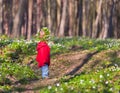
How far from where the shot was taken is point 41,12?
137 feet

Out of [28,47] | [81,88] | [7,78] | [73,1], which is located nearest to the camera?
[81,88]

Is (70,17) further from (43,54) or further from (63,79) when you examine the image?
(63,79)

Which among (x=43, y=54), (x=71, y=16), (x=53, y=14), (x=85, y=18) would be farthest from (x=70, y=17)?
(x=43, y=54)

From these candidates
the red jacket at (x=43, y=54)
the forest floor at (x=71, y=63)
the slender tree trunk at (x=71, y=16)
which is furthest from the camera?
the slender tree trunk at (x=71, y=16)

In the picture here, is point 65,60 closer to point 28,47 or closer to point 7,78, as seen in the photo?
point 28,47

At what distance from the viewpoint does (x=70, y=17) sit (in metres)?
39.0

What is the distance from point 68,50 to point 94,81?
26.6 feet

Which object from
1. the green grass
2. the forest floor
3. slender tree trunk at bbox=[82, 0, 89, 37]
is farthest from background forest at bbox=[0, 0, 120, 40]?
the forest floor

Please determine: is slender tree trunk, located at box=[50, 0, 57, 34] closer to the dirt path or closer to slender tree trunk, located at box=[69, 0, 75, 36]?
slender tree trunk, located at box=[69, 0, 75, 36]

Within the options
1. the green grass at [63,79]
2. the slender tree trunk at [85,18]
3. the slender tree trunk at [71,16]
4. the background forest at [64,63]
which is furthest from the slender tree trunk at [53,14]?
the green grass at [63,79]

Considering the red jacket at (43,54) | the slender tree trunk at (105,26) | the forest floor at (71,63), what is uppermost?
the red jacket at (43,54)

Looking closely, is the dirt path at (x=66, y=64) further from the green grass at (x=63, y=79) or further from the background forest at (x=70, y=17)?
the background forest at (x=70, y=17)

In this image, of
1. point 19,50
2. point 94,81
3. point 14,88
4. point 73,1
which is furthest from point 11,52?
point 73,1

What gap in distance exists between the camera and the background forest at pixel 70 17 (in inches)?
1544
